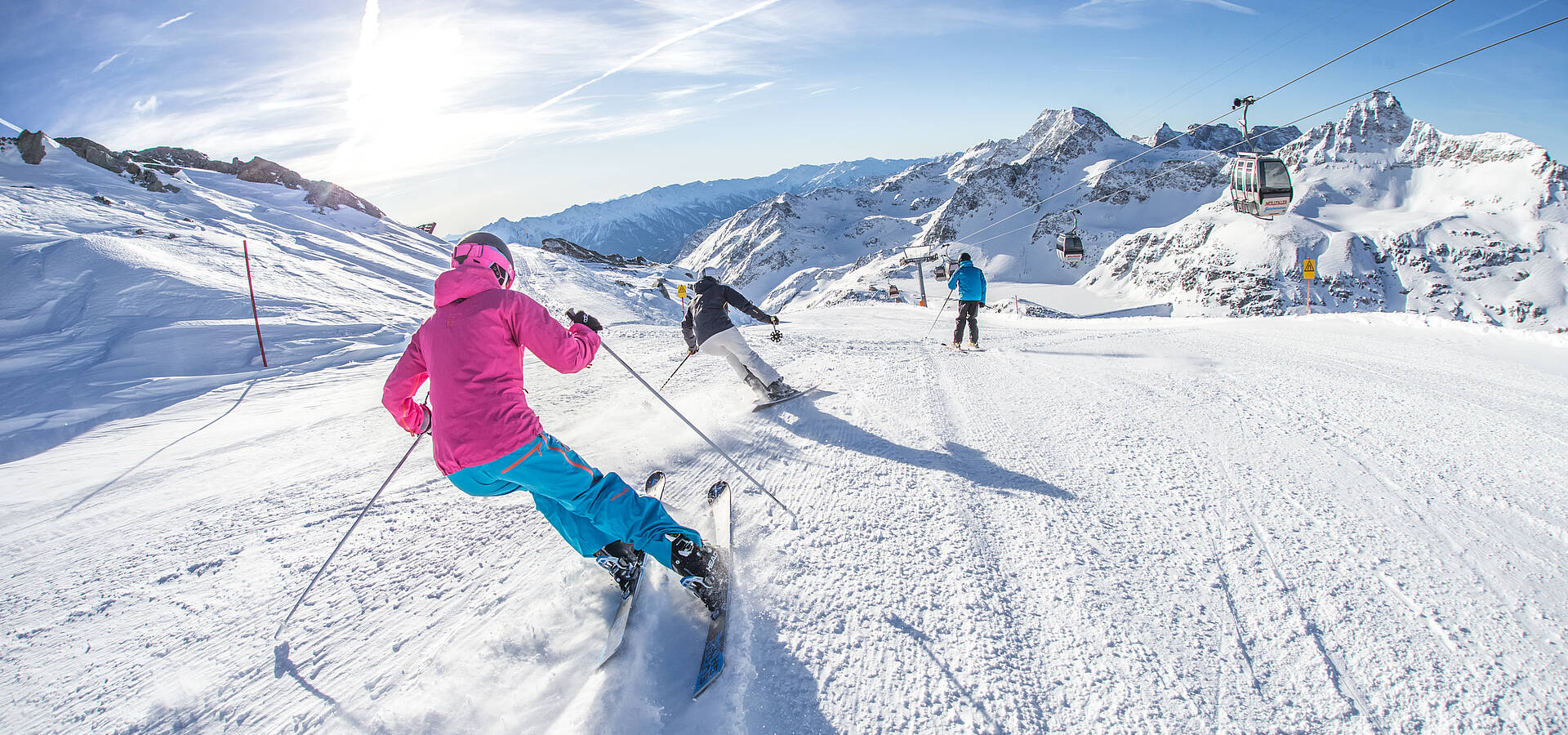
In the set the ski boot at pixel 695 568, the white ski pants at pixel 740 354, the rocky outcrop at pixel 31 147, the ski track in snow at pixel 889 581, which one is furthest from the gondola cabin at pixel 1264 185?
the rocky outcrop at pixel 31 147

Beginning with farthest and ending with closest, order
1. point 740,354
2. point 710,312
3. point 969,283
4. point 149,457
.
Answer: point 969,283, point 710,312, point 740,354, point 149,457

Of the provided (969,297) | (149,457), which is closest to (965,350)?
(969,297)

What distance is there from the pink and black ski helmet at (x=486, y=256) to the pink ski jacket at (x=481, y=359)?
7 cm

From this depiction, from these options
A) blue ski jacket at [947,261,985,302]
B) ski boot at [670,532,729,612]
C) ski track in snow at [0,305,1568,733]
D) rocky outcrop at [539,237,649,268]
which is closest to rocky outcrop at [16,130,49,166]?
ski track in snow at [0,305,1568,733]

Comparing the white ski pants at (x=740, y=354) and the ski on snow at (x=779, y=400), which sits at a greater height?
the white ski pants at (x=740, y=354)

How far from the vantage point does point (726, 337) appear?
629cm

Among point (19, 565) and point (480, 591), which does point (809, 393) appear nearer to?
point (480, 591)

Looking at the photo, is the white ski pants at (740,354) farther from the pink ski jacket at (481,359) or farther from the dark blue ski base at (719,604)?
the pink ski jacket at (481,359)

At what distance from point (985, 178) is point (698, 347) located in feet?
670

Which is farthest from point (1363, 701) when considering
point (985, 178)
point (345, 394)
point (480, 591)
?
point (985, 178)

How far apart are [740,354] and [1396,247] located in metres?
199

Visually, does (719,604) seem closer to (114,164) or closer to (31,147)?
(31,147)

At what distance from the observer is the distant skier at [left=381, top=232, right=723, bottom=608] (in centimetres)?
261

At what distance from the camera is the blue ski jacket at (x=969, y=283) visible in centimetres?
1016
